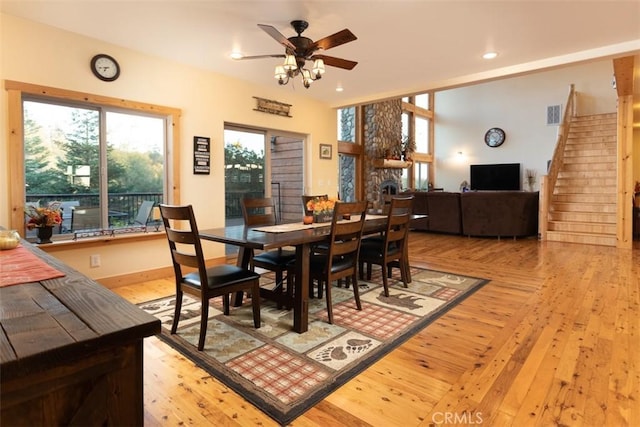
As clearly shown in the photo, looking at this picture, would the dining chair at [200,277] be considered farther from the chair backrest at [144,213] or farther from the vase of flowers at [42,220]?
the chair backrest at [144,213]

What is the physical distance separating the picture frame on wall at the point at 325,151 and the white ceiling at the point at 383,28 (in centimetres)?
193

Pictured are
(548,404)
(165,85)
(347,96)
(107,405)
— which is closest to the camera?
(107,405)

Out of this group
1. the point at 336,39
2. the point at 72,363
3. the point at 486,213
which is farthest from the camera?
the point at 486,213

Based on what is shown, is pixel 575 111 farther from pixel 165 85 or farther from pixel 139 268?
pixel 139 268

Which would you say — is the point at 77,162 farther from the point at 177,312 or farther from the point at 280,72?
the point at 280,72

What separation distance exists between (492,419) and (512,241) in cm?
590

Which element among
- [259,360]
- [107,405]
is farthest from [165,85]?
[107,405]

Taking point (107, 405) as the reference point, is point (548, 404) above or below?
below

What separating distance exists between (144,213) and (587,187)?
8.21 meters

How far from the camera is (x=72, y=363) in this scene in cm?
75

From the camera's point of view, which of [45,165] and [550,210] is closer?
[45,165]

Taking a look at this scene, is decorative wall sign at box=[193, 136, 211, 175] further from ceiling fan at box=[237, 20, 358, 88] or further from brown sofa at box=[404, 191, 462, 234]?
brown sofa at box=[404, 191, 462, 234]

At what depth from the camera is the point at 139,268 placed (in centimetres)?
411

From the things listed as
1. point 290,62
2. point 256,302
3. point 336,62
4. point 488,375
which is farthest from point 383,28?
point 488,375
